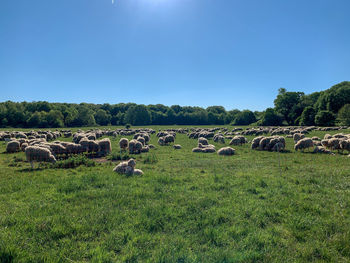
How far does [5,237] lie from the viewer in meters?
4.43

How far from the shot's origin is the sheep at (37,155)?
12789 mm

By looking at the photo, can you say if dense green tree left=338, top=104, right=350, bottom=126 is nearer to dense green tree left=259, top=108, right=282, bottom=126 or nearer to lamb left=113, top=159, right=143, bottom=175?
dense green tree left=259, top=108, right=282, bottom=126

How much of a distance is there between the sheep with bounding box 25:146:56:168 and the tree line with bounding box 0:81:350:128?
68.9 meters

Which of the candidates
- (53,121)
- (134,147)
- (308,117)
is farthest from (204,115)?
(134,147)

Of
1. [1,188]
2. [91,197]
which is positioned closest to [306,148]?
[91,197]

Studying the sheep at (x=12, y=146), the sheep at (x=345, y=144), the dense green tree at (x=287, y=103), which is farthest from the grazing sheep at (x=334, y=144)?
the dense green tree at (x=287, y=103)

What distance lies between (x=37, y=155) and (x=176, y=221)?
40.4 feet

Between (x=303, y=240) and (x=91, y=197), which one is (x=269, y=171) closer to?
(x=303, y=240)

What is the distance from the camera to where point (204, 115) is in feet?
432

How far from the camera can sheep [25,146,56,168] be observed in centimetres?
1279

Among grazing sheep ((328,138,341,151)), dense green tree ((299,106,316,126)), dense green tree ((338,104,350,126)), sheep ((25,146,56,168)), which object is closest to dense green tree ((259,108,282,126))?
dense green tree ((299,106,316,126))

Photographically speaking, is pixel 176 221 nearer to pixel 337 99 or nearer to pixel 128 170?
pixel 128 170

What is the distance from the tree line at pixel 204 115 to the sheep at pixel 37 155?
6889 centimetres

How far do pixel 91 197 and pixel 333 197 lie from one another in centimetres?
887
